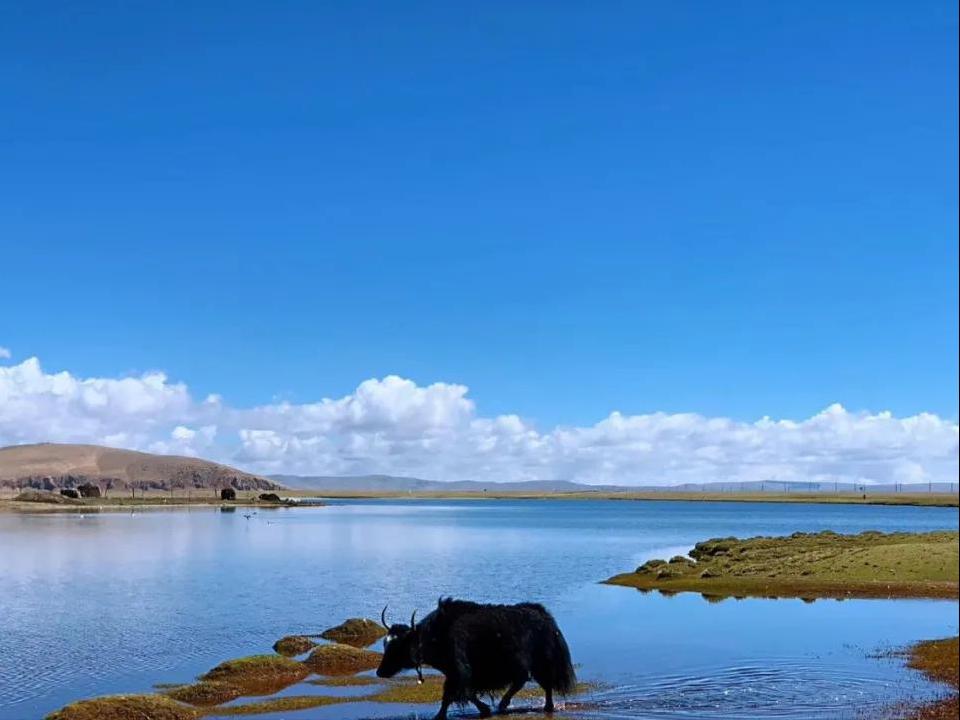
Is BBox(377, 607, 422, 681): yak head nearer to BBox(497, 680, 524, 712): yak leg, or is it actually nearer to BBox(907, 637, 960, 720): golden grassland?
BBox(497, 680, 524, 712): yak leg

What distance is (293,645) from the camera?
92.6ft

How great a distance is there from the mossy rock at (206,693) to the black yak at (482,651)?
4484 mm

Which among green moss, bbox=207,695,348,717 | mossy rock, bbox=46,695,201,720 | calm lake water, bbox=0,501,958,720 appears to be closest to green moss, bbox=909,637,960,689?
calm lake water, bbox=0,501,958,720

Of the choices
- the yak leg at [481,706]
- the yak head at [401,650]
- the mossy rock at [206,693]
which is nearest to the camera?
the yak leg at [481,706]

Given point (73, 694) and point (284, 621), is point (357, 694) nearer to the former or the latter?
point (73, 694)

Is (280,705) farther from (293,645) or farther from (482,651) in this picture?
(293,645)

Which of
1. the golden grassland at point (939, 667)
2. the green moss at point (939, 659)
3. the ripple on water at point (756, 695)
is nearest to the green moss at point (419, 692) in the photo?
the ripple on water at point (756, 695)

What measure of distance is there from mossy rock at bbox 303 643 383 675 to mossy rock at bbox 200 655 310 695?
41 centimetres

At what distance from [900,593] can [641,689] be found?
21.4 m

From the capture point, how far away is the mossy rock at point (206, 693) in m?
21.6

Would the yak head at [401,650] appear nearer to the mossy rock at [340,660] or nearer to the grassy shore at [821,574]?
the mossy rock at [340,660]

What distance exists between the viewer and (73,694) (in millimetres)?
22438

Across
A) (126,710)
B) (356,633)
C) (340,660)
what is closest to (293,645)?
(356,633)

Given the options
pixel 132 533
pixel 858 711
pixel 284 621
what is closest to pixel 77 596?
pixel 284 621
